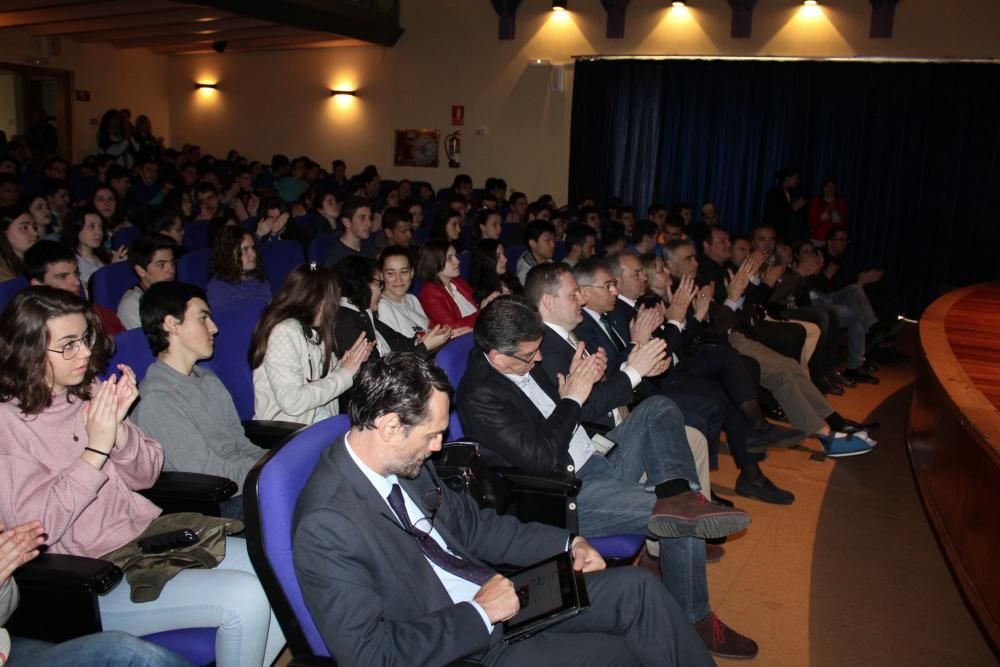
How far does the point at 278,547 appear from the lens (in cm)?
166

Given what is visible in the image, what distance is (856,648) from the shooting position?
113 inches

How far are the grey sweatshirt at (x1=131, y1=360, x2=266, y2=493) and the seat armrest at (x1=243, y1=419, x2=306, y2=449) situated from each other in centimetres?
5

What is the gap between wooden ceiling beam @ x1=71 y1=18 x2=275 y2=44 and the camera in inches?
442

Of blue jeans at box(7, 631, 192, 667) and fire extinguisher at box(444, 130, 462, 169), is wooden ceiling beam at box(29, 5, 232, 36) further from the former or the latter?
blue jeans at box(7, 631, 192, 667)

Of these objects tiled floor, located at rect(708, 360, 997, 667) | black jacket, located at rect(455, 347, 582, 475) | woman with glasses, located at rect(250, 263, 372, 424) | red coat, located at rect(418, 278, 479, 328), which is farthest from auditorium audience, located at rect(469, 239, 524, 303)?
black jacket, located at rect(455, 347, 582, 475)

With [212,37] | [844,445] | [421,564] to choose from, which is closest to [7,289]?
[421,564]

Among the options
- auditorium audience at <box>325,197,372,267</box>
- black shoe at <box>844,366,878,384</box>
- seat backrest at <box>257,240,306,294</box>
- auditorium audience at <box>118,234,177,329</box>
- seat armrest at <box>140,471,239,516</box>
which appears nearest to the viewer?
seat armrest at <box>140,471,239,516</box>

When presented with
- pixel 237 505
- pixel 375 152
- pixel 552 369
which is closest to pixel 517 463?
pixel 552 369

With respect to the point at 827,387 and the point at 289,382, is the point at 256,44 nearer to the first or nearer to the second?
the point at 827,387

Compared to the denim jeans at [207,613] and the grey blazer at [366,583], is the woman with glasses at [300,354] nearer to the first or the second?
the denim jeans at [207,613]

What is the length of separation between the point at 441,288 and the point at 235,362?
187 cm

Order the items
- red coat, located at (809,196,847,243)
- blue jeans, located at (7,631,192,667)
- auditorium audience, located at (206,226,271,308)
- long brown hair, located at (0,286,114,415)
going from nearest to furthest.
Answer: blue jeans, located at (7,631,192,667), long brown hair, located at (0,286,114,415), auditorium audience, located at (206,226,271,308), red coat, located at (809,196,847,243)

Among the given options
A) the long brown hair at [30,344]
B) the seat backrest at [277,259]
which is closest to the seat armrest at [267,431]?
the long brown hair at [30,344]

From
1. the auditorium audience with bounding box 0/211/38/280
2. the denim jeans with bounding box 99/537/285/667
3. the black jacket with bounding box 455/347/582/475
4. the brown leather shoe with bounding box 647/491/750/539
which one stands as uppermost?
the auditorium audience with bounding box 0/211/38/280
